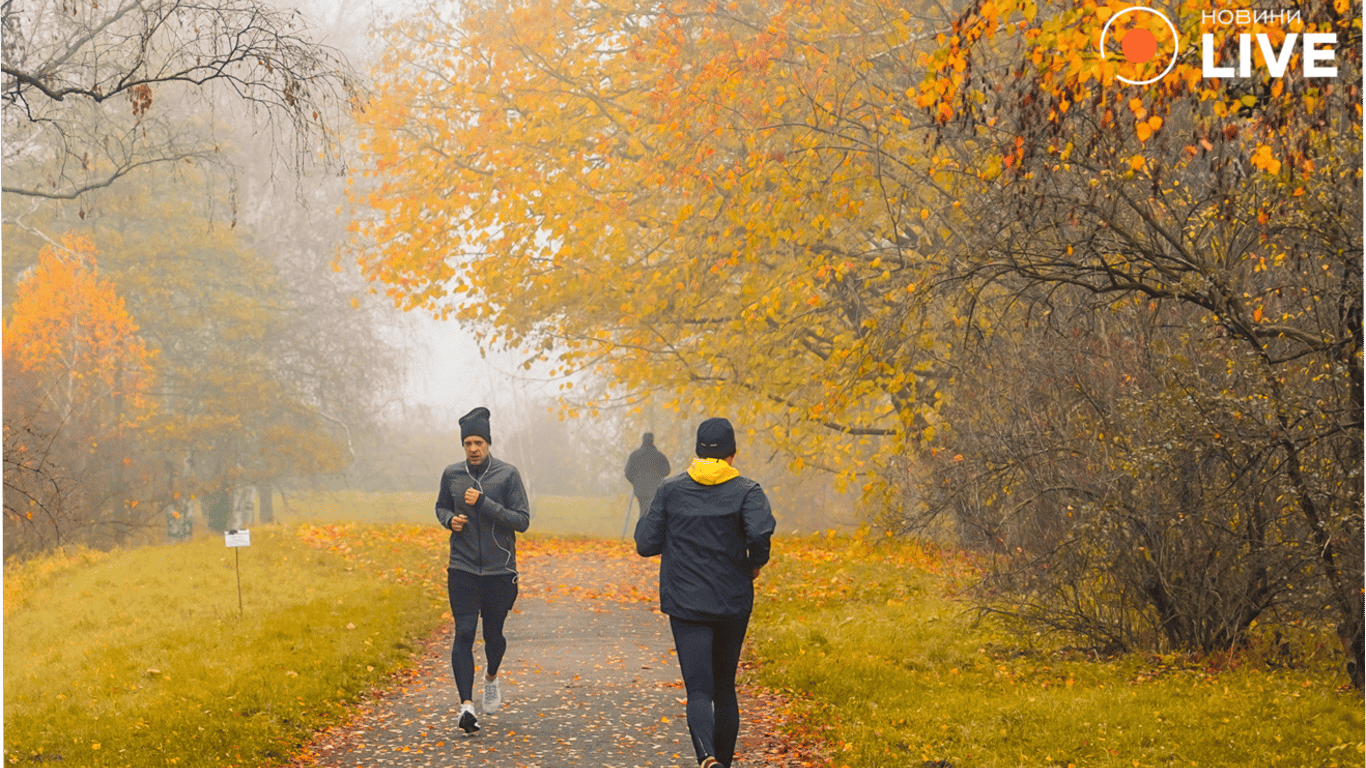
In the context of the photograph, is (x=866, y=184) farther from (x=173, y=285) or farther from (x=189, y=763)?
(x=173, y=285)

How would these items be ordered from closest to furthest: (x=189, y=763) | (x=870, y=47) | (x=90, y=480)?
(x=189, y=763), (x=870, y=47), (x=90, y=480)

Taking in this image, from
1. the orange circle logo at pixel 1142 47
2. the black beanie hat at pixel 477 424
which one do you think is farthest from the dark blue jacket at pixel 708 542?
the orange circle logo at pixel 1142 47

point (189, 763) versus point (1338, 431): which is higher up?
point (1338, 431)

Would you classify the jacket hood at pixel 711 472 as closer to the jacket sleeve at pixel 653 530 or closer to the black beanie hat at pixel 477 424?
the jacket sleeve at pixel 653 530

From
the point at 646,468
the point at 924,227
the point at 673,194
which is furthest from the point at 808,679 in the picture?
the point at 646,468

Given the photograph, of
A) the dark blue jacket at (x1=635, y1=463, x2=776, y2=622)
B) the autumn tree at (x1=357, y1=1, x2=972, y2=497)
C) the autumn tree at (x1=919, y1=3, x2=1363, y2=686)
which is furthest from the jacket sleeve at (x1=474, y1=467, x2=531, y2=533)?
the autumn tree at (x1=357, y1=1, x2=972, y2=497)

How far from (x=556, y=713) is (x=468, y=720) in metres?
0.88

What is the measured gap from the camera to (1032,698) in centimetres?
757

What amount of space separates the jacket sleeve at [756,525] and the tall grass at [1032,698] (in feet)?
4.98

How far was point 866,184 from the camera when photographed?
13.0 meters

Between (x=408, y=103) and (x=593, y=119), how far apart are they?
3.98 meters

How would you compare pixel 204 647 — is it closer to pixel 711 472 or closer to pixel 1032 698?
pixel 711 472

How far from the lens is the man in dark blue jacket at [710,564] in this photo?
19.6 feet

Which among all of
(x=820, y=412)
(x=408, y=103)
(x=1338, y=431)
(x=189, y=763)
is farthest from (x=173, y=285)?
(x=1338, y=431)
